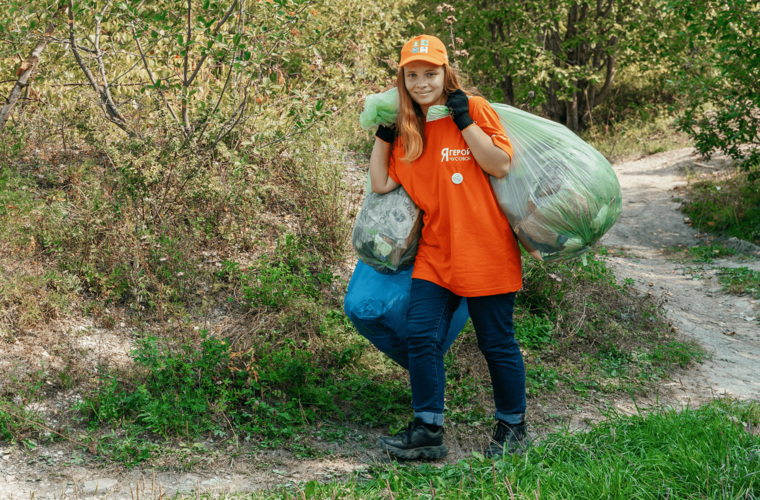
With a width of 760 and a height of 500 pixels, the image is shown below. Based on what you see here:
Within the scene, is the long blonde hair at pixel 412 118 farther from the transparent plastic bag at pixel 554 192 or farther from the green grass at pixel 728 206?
the green grass at pixel 728 206

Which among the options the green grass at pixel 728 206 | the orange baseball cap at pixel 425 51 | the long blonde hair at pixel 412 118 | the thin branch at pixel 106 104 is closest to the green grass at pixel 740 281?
the green grass at pixel 728 206

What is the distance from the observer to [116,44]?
18.0 feet

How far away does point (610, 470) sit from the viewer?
2592mm

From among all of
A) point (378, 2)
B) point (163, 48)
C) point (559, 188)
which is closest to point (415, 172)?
point (559, 188)

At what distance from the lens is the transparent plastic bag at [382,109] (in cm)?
311

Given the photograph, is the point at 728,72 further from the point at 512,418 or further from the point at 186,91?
the point at 512,418

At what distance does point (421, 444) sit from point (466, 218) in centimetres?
107

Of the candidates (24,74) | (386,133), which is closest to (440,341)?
(386,133)

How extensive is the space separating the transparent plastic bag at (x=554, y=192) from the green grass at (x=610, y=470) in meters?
0.87

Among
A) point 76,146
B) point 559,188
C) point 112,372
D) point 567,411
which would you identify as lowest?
point 567,411

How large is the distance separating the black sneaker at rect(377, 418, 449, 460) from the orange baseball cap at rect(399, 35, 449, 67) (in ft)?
5.37

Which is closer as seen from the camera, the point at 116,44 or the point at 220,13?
the point at 220,13

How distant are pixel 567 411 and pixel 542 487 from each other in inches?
55.6

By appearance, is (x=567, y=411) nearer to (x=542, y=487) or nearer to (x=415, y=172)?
(x=542, y=487)
